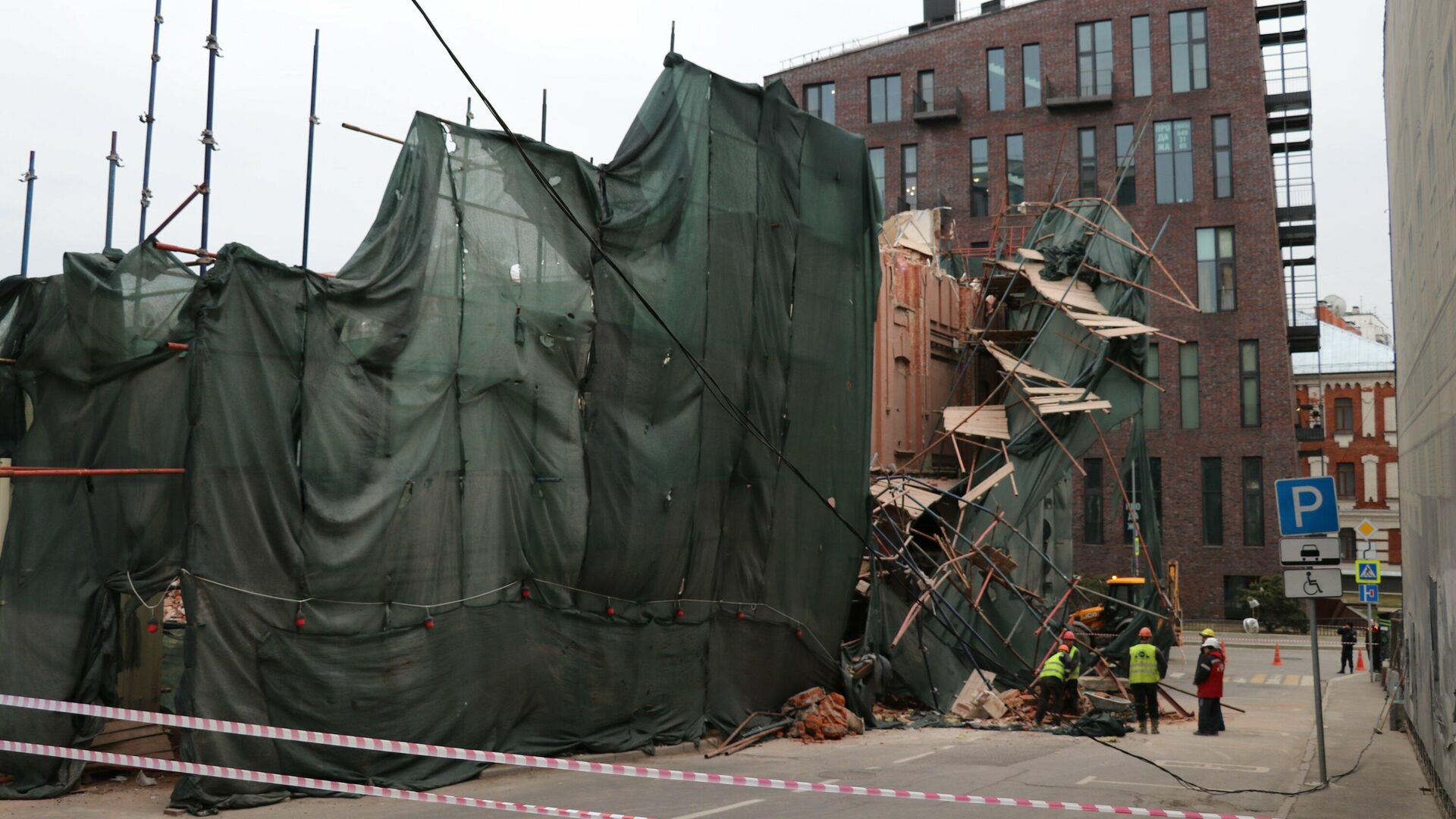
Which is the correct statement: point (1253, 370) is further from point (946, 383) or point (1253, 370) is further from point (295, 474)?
point (295, 474)

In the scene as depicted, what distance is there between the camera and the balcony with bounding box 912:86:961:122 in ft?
178

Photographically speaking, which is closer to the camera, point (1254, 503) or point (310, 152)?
point (310, 152)

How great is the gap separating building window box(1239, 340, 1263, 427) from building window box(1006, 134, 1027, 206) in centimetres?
1083

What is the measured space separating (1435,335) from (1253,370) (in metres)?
41.0

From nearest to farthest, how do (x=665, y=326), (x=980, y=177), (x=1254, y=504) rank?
(x=665, y=326), (x=1254, y=504), (x=980, y=177)

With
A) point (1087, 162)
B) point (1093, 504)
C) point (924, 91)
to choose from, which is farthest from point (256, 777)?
point (924, 91)

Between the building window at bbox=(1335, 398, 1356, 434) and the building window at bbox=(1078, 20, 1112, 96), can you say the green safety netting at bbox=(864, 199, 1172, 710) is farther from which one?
the building window at bbox=(1335, 398, 1356, 434)

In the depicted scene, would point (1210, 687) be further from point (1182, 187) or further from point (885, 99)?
point (885, 99)

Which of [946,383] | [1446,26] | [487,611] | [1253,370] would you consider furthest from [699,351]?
[1253,370]

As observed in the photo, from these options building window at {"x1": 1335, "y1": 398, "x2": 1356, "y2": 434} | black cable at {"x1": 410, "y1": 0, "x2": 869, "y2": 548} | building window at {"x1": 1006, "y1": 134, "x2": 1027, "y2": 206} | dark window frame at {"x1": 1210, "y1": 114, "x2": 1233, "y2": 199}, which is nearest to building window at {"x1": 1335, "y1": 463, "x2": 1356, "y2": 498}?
building window at {"x1": 1335, "y1": 398, "x2": 1356, "y2": 434}

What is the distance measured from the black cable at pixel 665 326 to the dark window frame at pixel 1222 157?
3690 centimetres

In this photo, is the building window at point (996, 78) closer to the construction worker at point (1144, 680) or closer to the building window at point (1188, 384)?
the building window at point (1188, 384)

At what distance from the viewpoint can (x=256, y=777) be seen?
10.7 meters

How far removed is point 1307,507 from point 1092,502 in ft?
126
